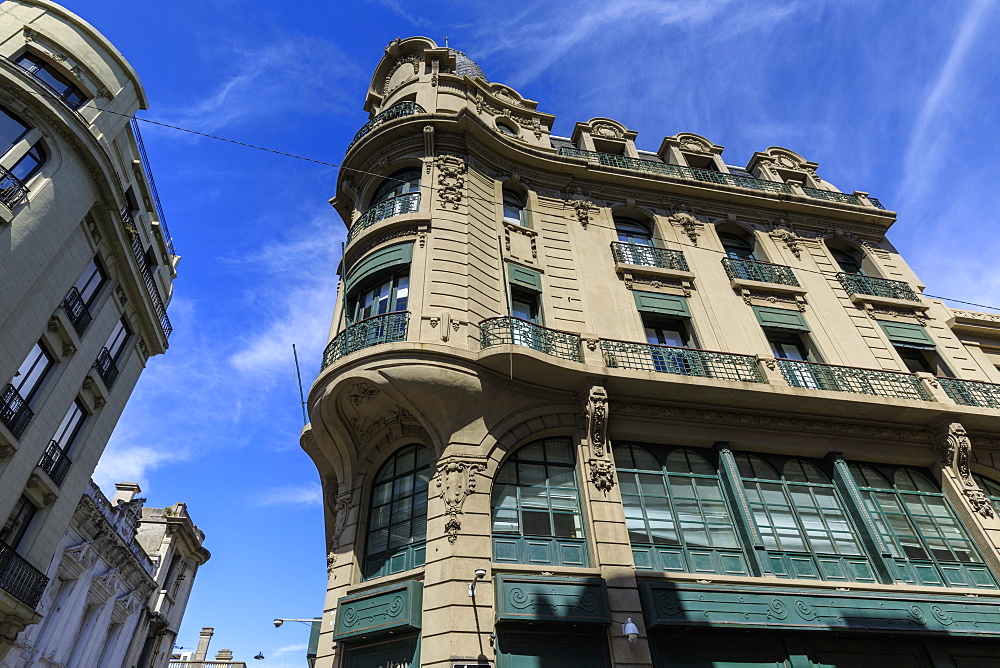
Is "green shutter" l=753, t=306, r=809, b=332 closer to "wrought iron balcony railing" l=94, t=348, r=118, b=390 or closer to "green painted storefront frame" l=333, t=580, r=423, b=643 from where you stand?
"green painted storefront frame" l=333, t=580, r=423, b=643

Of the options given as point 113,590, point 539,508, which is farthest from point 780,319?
point 113,590

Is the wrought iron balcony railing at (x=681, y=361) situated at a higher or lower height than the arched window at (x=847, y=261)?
lower

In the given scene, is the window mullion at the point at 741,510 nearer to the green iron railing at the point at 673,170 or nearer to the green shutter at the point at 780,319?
the green shutter at the point at 780,319

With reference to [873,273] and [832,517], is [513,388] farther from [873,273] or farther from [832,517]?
[873,273]

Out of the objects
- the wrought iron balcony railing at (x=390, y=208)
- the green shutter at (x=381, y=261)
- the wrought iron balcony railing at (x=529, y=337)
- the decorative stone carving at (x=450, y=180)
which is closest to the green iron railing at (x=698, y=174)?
the decorative stone carving at (x=450, y=180)

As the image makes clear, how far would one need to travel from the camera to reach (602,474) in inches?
487

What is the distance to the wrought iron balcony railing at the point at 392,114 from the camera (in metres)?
18.4

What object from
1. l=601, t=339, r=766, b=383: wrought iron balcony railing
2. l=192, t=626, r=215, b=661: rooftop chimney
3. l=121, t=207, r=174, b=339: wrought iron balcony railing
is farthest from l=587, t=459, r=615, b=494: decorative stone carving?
l=192, t=626, r=215, b=661: rooftop chimney

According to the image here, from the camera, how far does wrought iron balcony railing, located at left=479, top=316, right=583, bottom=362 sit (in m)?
13.4

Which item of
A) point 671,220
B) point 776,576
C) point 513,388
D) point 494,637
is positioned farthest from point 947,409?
point 494,637

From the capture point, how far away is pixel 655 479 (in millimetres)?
13188

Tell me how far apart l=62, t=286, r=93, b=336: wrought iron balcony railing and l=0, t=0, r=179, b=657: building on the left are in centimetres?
5

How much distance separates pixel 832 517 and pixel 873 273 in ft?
36.4

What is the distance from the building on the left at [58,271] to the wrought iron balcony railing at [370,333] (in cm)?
863
